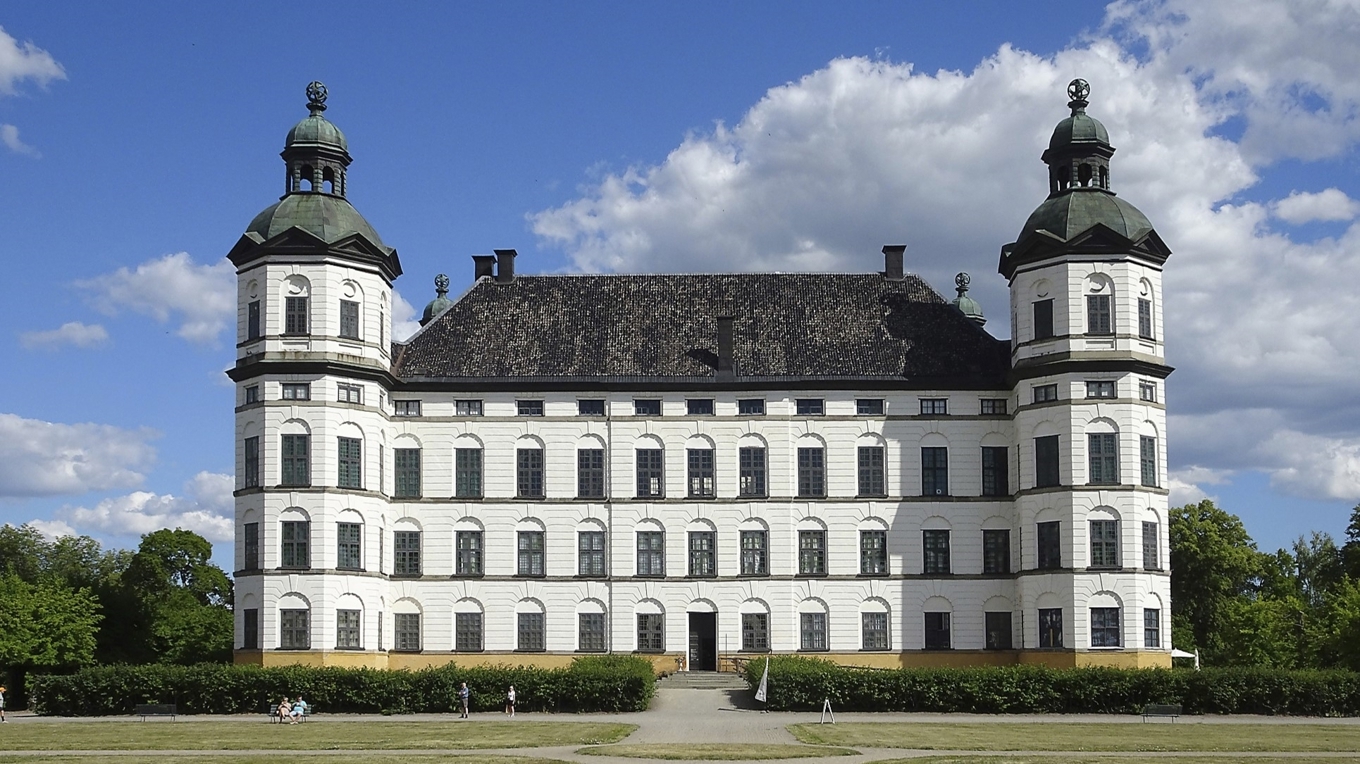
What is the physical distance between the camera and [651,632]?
7162 cm

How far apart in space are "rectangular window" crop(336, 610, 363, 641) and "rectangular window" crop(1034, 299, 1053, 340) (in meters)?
30.1

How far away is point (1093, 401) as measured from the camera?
6738cm

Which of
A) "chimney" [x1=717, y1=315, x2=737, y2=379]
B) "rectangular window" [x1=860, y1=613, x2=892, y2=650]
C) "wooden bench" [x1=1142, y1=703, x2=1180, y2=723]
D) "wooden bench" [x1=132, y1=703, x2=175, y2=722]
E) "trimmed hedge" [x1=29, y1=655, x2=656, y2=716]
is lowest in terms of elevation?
"wooden bench" [x1=1142, y1=703, x2=1180, y2=723]

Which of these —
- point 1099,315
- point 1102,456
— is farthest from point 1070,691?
point 1099,315

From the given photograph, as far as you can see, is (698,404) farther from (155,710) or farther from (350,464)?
(155,710)

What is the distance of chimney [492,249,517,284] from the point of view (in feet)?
256

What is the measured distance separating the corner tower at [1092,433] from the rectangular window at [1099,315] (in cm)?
4

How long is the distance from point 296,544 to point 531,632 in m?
11.1

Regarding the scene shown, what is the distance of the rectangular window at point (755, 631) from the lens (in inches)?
2810

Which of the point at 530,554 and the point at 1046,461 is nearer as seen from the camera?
the point at 1046,461

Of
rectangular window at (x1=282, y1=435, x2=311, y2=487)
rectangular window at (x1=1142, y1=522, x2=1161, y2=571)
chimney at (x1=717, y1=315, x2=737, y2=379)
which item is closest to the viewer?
rectangular window at (x1=282, y1=435, x2=311, y2=487)

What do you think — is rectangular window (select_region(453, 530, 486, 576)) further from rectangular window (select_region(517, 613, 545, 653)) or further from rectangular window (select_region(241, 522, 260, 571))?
rectangular window (select_region(241, 522, 260, 571))

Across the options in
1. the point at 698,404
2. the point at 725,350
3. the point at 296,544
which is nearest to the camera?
the point at 296,544

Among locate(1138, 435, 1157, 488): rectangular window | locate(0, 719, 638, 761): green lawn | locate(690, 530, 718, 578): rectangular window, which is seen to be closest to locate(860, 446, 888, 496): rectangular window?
locate(690, 530, 718, 578): rectangular window
